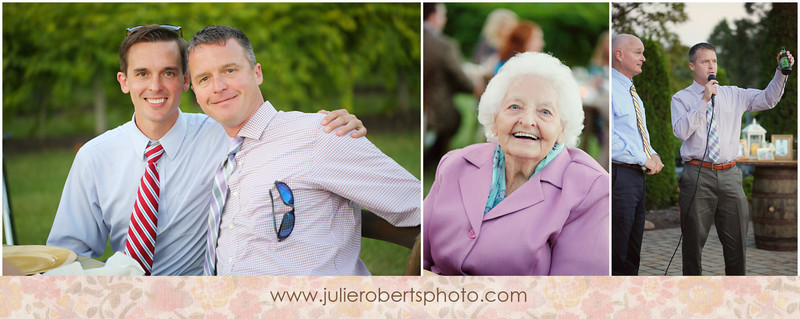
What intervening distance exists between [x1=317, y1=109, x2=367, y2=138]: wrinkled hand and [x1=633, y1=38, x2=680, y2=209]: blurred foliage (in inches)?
60.1

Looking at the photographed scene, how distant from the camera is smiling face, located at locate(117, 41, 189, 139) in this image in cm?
348

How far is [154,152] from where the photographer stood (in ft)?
11.6

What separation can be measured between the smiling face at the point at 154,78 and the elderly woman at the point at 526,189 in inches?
57.5

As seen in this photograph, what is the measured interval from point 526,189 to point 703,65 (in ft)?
4.09

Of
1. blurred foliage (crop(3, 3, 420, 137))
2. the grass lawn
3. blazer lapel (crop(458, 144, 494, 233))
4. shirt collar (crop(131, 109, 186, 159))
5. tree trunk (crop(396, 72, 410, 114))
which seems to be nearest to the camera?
blazer lapel (crop(458, 144, 494, 233))

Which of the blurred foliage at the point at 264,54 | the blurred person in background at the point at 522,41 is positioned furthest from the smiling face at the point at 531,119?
the blurred foliage at the point at 264,54

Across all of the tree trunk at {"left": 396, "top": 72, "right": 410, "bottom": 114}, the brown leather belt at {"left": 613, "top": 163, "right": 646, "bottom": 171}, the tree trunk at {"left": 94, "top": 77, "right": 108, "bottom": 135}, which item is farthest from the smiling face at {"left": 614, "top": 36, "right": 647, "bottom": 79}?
the tree trunk at {"left": 94, "top": 77, "right": 108, "bottom": 135}

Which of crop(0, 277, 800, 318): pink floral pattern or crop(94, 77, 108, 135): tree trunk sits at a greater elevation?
crop(94, 77, 108, 135): tree trunk

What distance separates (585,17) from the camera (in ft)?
12.4

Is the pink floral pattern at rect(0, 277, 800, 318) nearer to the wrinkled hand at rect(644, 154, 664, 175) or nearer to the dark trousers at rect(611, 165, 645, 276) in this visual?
the dark trousers at rect(611, 165, 645, 276)

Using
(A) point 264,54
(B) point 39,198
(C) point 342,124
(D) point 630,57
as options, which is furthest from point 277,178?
(B) point 39,198

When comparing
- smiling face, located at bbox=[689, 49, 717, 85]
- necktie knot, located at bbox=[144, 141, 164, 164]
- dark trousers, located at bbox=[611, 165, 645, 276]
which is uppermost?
smiling face, located at bbox=[689, 49, 717, 85]

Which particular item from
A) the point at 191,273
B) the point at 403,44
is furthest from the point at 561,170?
the point at 191,273

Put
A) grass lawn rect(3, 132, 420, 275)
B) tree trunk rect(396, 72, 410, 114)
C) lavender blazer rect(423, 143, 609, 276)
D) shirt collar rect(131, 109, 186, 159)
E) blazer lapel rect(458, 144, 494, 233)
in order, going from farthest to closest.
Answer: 1. grass lawn rect(3, 132, 420, 275)
2. tree trunk rect(396, 72, 410, 114)
3. shirt collar rect(131, 109, 186, 159)
4. blazer lapel rect(458, 144, 494, 233)
5. lavender blazer rect(423, 143, 609, 276)
